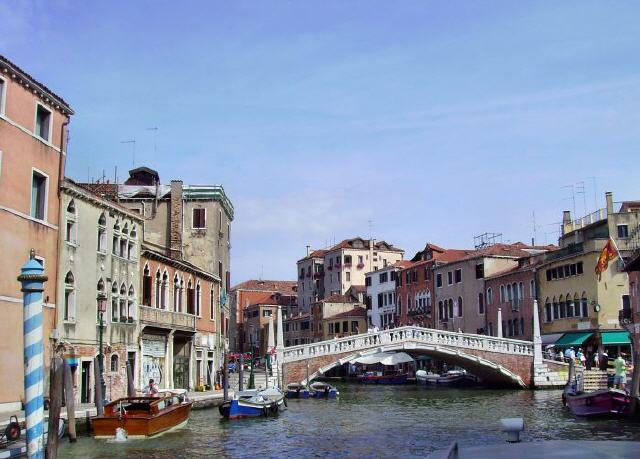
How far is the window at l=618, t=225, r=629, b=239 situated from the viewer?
35.4 m

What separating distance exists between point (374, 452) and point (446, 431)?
4.08m

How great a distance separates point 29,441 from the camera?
879 centimetres

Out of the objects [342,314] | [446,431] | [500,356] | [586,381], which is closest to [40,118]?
[446,431]

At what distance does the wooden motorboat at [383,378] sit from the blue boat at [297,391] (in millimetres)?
16744

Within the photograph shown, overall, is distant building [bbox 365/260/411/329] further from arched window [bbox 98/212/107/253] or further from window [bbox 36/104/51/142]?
window [bbox 36/104/51/142]

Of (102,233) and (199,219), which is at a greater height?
(199,219)

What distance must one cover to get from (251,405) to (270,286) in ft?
202

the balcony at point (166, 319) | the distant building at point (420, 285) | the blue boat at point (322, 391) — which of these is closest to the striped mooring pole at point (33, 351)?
the balcony at point (166, 319)

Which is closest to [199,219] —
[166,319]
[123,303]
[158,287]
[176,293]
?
[176,293]

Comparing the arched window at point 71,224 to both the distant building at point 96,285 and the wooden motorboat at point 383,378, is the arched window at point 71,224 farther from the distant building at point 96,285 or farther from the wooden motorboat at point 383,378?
the wooden motorboat at point 383,378

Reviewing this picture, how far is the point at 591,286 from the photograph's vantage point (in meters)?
35.1

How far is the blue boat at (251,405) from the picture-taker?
72.5 feet

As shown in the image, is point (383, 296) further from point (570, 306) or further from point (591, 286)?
point (591, 286)

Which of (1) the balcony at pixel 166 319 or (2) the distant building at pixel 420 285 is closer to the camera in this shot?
(1) the balcony at pixel 166 319
